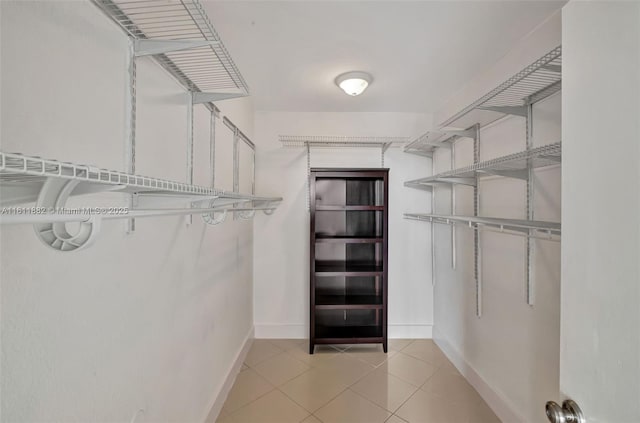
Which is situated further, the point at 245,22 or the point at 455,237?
the point at 455,237

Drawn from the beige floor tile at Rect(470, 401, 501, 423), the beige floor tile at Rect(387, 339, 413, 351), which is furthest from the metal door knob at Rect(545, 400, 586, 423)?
the beige floor tile at Rect(387, 339, 413, 351)

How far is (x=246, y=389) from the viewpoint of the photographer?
1.88 metres

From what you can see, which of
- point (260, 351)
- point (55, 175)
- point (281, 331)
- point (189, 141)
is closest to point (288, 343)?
point (281, 331)

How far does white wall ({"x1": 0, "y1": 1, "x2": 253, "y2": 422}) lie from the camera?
0.54m

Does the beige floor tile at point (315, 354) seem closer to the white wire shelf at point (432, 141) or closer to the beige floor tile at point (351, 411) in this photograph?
the beige floor tile at point (351, 411)

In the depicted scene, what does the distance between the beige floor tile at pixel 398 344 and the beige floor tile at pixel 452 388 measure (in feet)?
1.38

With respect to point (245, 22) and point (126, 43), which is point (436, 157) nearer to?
point (245, 22)

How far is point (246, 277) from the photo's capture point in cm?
241

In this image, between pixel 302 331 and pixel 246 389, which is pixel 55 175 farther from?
pixel 302 331

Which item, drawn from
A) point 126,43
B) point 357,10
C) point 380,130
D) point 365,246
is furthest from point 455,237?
point 126,43

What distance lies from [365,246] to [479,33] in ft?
5.89

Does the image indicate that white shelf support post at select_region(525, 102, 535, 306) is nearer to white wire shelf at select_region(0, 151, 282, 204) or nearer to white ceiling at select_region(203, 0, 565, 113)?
white ceiling at select_region(203, 0, 565, 113)

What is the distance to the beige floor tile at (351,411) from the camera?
63.9 inches

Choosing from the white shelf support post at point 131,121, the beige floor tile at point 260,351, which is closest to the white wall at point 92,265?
the white shelf support post at point 131,121
